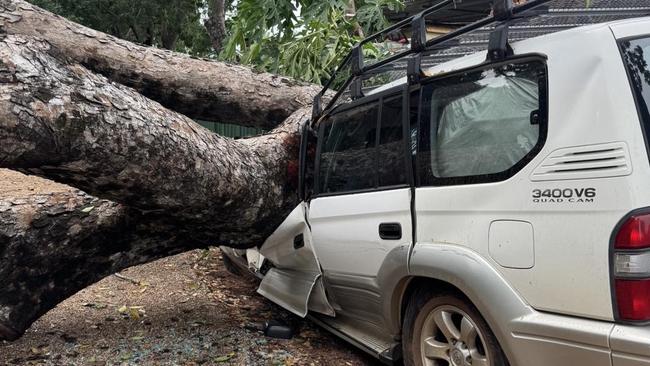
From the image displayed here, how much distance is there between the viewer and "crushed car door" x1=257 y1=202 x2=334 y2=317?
14.8 feet

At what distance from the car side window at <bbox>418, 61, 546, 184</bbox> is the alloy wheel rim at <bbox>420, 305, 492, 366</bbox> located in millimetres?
742

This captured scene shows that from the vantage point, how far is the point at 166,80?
20.1ft

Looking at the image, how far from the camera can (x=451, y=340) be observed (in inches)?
123

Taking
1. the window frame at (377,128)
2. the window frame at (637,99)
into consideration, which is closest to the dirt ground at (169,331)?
the window frame at (377,128)

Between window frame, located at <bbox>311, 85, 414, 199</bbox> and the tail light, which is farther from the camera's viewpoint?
window frame, located at <bbox>311, 85, 414, 199</bbox>

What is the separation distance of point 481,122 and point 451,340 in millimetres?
1198

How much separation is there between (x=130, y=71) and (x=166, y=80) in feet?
1.27

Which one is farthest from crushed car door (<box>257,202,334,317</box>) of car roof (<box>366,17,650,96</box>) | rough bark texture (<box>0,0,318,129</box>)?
rough bark texture (<box>0,0,318,129</box>)

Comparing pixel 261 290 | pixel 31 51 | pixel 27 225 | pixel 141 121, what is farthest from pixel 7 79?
pixel 261 290

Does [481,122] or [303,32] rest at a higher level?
[303,32]

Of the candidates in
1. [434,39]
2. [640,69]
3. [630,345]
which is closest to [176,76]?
[434,39]

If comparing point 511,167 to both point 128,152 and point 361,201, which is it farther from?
point 128,152

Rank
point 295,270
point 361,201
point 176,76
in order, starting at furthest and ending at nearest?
1. point 176,76
2. point 295,270
3. point 361,201

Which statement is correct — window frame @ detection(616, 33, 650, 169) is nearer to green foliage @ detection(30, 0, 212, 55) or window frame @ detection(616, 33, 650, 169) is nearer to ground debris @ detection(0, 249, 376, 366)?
ground debris @ detection(0, 249, 376, 366)
